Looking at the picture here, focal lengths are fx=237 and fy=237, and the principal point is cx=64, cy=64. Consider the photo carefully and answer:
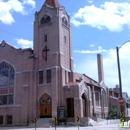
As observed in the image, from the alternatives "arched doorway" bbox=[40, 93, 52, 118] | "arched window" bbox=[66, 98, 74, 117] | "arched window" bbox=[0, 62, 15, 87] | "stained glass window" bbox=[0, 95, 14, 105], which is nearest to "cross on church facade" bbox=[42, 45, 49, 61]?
"arched doorway" bbox=[40, 93, 52, 118]

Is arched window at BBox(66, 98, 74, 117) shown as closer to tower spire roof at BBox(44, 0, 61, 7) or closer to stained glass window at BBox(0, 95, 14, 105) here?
stained glass window at BBox(0, 95, 14, 105)

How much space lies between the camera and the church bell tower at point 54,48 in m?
37.0

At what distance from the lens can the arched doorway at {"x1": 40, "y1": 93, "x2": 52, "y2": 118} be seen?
37.2 m

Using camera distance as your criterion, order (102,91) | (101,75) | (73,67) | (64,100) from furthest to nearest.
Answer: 1. (101,75)
2. (102,91)
3. (73,67)
4. (64,100)

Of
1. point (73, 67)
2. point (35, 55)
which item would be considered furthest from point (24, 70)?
point (73, 67)

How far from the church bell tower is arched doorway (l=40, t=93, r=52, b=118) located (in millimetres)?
867

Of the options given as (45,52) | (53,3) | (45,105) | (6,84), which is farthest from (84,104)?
(53,3)

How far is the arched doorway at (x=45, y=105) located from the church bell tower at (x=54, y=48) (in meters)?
0.87

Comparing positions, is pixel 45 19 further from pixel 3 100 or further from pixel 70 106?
pixel 3 100

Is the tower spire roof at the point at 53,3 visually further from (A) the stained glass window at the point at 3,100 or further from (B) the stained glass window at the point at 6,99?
(A) the stained glass window at the point at 3,100

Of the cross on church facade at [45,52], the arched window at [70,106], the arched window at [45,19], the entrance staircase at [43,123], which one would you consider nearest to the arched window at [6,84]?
the cross on church facade at [45,52]

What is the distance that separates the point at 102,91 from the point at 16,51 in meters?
20.4

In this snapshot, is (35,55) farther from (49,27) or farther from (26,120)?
(26,120)

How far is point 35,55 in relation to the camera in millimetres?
40312
